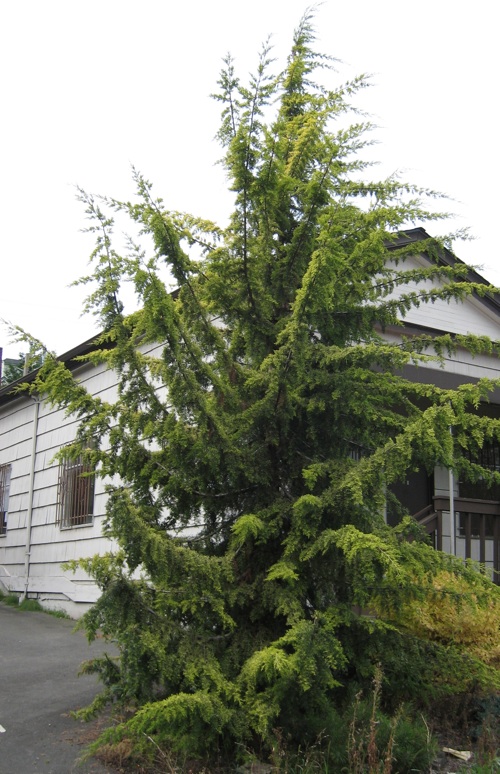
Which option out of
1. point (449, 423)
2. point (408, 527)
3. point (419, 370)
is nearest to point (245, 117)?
point (449, 423)

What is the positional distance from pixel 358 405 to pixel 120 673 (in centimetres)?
230

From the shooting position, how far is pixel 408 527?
5.29 m

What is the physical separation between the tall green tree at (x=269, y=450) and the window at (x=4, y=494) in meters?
9.86

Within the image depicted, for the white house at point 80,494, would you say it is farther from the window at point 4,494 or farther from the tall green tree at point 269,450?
the tall green tree at point 269,450

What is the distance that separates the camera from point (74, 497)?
1192 cm

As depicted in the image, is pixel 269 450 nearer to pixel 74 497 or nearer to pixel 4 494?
pixel 74 497

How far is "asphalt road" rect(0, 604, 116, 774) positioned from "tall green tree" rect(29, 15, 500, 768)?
60 cm

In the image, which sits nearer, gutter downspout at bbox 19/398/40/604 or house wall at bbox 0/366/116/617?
house wall at bbox 0/366/116/617

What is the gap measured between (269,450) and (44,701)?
284 cm

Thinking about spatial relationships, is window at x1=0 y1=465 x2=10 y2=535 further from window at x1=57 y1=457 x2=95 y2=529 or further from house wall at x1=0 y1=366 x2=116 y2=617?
window at x1=57 y1=457 x2=95 y2=529

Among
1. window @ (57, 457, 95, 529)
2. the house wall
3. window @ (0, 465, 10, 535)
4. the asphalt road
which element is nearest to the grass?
the house wall

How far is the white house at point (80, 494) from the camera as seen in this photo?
398 inches

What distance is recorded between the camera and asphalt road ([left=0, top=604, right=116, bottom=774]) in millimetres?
4919

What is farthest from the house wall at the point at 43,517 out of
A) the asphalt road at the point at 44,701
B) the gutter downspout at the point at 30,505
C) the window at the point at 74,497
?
the asphalt road at the point at 44,701
